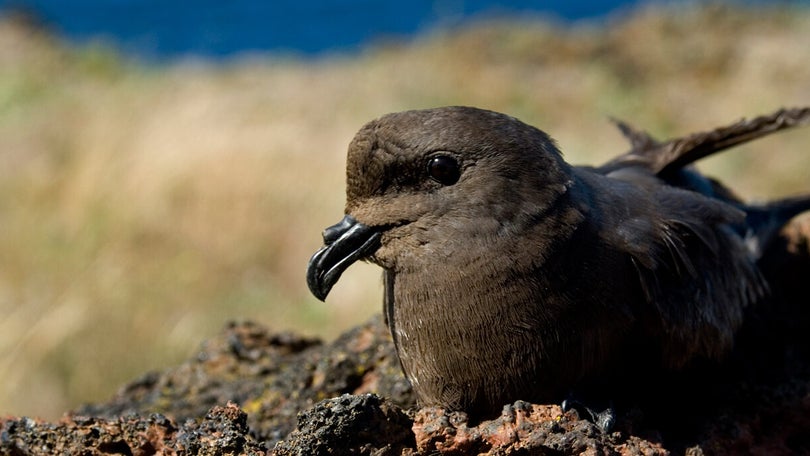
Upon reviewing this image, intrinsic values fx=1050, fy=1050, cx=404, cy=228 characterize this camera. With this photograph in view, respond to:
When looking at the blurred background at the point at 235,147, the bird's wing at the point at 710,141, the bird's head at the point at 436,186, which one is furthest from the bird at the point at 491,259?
the blurred background at the point at 235,147

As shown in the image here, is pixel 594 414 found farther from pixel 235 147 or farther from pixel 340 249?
pixel 235 147

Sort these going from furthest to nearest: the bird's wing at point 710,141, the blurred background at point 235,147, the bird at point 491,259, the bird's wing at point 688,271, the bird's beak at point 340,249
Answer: the blurred background at point 235,147, the bird's wing at point 710,141, the bird's wing at point 688,271, the bird's beak at point 340,249, the bird at point 491,259

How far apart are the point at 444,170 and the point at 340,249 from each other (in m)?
0.41

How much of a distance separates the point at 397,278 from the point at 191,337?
560 centimetres

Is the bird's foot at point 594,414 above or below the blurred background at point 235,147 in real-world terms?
below

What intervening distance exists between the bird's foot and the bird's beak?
0.76 meters

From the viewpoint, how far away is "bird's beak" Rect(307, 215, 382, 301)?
3252 millimetres

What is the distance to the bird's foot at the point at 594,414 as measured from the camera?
10.3ft

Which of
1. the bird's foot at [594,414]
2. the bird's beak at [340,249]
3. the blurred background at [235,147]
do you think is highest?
the blurred background at [235,147]

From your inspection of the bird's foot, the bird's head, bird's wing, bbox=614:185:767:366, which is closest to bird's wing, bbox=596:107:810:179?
bird's wing, bbox=614:185:767:366

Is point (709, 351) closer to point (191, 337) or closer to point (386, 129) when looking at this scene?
point (386, 129)

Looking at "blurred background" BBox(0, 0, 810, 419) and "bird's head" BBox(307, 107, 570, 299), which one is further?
"blurred background" BBox(0, 0, 810, 419)

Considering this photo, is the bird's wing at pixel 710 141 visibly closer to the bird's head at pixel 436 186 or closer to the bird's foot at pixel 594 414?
the bird's head at pixel 436 186

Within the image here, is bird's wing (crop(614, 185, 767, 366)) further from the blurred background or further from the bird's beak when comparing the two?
the blurred background
